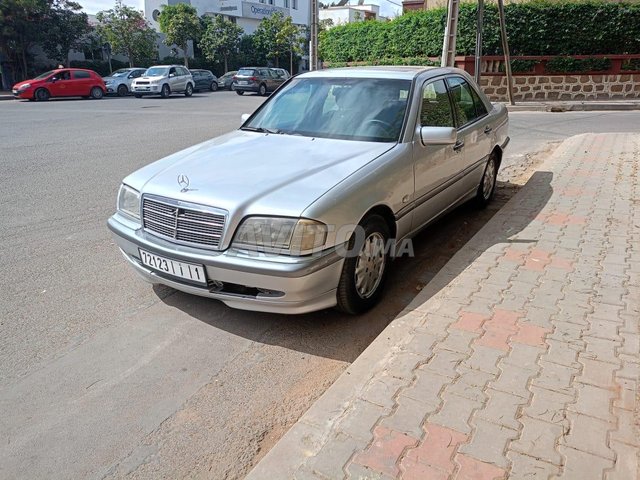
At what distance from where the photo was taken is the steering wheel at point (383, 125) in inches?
166

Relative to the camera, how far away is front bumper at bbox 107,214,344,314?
10.3 feet

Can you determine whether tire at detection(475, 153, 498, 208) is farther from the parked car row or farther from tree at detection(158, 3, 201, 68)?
tree at detection(158, 3, 201, 68)

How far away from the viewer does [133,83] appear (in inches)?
1082

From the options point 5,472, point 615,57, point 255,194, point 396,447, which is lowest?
point 5,472

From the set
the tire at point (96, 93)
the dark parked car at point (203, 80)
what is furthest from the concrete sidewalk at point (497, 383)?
the dark parked car at point (203, 80)

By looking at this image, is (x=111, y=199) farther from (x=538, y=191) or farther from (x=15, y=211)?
(x=538, y=191)

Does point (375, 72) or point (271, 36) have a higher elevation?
point (271, 36)

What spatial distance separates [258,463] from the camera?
2307 mm

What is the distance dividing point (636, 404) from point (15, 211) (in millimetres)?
6352

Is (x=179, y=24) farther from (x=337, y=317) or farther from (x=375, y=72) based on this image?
(x=337, y=317)

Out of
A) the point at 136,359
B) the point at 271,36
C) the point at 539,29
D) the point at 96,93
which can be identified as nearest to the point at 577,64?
the point at 539,29

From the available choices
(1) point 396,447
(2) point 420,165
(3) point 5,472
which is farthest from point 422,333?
(3) point 5,472

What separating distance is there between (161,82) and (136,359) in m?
26.5

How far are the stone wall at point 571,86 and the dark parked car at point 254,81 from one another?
46.0 ft
